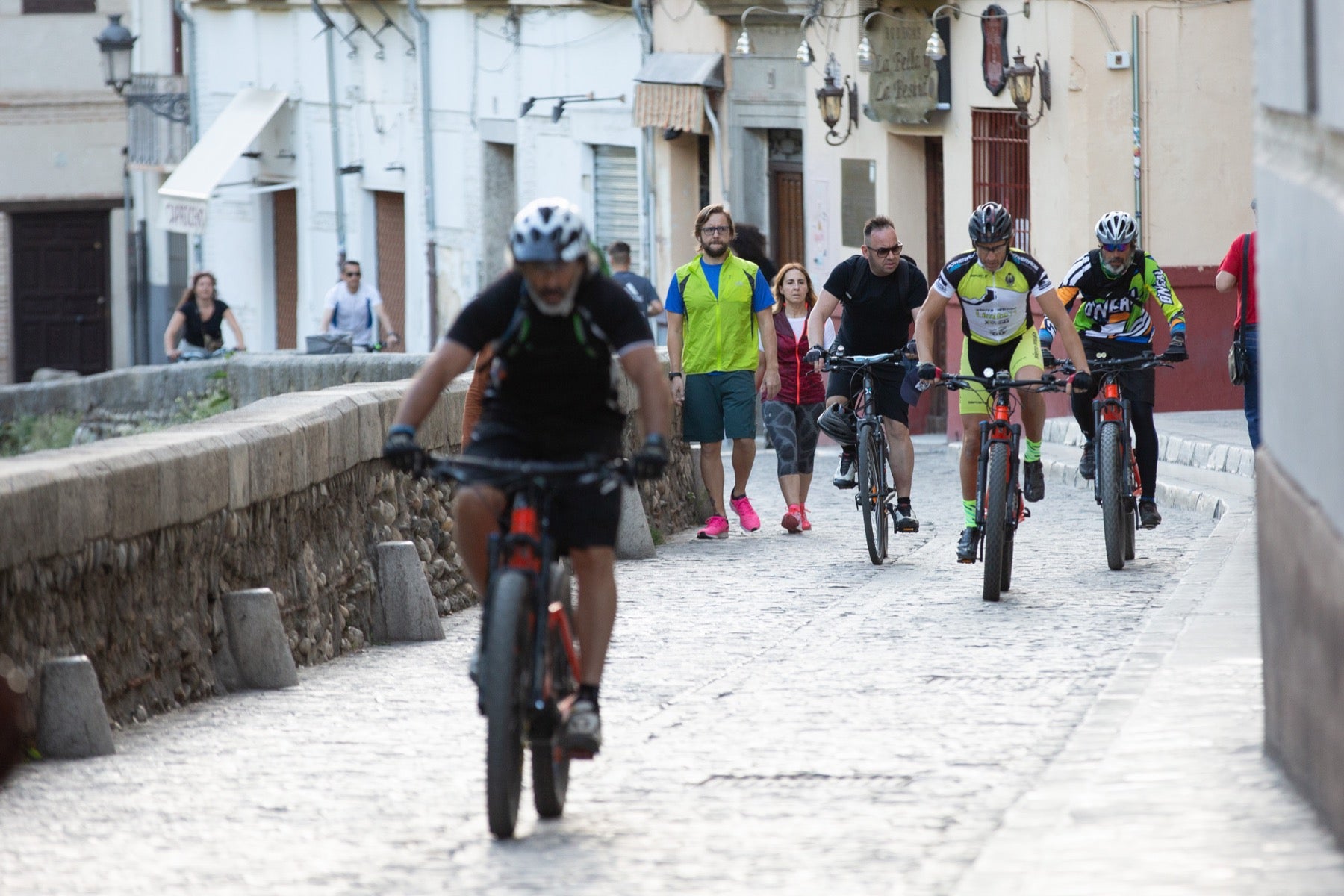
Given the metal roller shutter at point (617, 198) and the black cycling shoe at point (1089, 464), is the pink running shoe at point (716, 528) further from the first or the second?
the metal roller shutter at point (617, 198)

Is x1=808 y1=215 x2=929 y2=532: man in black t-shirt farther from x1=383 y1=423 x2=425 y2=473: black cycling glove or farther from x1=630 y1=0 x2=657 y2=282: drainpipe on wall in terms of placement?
x1=630 y1=0 x2=657 y2=282: drainpipe on wall

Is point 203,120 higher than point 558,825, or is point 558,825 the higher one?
point 203,120

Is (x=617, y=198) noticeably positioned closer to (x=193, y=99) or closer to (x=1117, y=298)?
(x=193, y=99)

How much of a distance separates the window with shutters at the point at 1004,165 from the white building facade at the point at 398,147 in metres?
6.13

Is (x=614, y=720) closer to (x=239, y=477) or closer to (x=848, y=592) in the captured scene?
(x=239, y=477)

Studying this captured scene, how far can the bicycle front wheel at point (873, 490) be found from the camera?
1167 centimetres

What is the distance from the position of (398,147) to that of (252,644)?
23.2 meters

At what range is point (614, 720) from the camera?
24.8 feet

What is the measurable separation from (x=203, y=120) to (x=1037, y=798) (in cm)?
3135

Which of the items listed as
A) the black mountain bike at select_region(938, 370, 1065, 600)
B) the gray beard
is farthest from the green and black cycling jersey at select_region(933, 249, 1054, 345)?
the gray beard

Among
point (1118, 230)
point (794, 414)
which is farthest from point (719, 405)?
point (1118, 230)

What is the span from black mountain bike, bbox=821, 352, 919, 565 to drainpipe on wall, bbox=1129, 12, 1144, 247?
7.18m

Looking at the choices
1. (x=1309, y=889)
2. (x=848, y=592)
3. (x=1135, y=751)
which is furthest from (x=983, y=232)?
(x=1309, y=889)

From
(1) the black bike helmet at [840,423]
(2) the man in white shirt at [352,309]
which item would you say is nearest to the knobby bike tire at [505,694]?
(1) the black bike helmet at [840,423]
